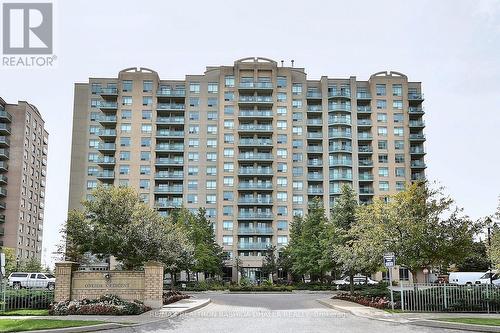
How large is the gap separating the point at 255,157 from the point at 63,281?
233 feet

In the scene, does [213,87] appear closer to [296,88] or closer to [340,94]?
[296,88]

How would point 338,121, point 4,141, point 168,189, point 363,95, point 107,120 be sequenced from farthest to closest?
point 4,141, point 363,95, point 338,121, point 107,120, point 168,189

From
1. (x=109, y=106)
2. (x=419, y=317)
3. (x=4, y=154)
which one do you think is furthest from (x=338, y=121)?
(x=419, y=317)

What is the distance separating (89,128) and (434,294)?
83.0m

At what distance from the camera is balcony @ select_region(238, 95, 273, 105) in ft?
316

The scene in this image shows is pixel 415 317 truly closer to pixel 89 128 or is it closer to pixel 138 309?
pixel 138 309

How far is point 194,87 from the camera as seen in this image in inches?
3915

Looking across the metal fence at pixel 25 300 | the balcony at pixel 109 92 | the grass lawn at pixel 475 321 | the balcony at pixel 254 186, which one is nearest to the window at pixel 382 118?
the balcony at pixel 254 186

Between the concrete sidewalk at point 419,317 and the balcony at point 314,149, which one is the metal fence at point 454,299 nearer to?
the concrete sidewalk at point 419,317

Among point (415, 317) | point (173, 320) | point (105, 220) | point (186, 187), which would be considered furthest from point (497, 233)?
point (186, 187)

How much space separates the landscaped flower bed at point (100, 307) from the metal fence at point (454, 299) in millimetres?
11872

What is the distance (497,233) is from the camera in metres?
29.0

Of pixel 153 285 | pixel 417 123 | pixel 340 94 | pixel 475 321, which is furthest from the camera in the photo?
pixel 340 94

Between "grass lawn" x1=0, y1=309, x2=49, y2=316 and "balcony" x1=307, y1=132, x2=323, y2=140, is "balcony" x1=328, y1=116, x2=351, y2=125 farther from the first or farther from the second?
"grass lawn" x1=0, y1=309, x2=49, y2=316
